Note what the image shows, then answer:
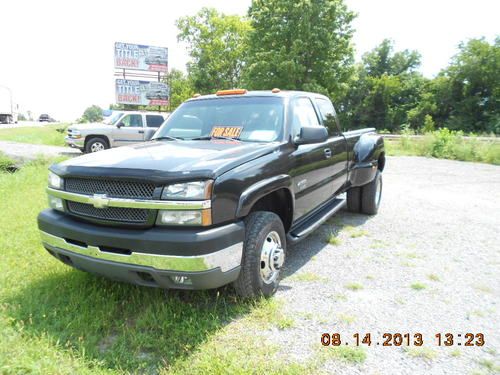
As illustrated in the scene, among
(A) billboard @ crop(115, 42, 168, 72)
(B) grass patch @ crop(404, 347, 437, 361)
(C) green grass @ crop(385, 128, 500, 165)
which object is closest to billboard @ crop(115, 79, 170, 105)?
(A) billboard @ crop(115, 42, 168, 72)

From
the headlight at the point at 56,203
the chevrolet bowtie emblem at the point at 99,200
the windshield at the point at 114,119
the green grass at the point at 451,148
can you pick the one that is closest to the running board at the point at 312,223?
the chevrolet bowtie emblem at the point at 99,200

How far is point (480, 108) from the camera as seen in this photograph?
3472 centimetres

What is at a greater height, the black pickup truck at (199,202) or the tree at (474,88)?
the tree at (474,88)

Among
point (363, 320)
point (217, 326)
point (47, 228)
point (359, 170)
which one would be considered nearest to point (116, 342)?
point (217, 326)

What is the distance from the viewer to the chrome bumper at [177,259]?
7.35 feet

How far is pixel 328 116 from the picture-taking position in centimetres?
478

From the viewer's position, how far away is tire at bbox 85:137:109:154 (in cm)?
1311

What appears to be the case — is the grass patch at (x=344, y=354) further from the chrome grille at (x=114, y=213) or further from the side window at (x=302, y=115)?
the side window at (x=302, y=115)

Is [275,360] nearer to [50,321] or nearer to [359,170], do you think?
[50,321]

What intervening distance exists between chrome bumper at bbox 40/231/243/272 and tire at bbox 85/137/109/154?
11.7 m

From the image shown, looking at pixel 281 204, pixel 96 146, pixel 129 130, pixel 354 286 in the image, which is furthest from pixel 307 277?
pixel 96 146

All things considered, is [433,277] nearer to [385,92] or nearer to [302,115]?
[302,115]

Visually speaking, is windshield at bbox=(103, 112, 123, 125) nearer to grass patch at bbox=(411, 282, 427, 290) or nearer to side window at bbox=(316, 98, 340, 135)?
side window at bbox=(316, 98, 340, 135)
